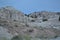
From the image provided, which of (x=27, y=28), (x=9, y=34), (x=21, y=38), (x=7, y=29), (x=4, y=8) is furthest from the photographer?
(x=4, y=8)

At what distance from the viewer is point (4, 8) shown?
77.5 metres

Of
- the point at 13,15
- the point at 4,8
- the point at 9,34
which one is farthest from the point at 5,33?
the point at 4,8

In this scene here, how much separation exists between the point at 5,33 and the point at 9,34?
736mm

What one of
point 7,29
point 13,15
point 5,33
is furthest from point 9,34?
point 13,15

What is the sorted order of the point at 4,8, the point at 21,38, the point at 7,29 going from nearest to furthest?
the point at 21,38, the point at 7,29, the point at 4,8

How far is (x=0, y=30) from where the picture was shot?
4909cm

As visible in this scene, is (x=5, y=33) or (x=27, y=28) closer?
(x=5, y=33)

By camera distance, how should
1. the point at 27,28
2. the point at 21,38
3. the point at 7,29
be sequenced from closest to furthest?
the point at 21,38
the point at 7,29
the point at 27,28

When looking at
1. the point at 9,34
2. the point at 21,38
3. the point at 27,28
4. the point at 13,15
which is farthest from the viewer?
the point at 13,15

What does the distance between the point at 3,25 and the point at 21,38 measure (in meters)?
14.9

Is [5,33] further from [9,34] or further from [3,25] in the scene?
[3,25]

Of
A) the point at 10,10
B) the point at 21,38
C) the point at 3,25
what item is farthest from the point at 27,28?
the point at 10,10

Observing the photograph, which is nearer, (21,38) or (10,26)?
(21,38)

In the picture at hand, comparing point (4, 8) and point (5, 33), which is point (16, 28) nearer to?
point (5, 33)
